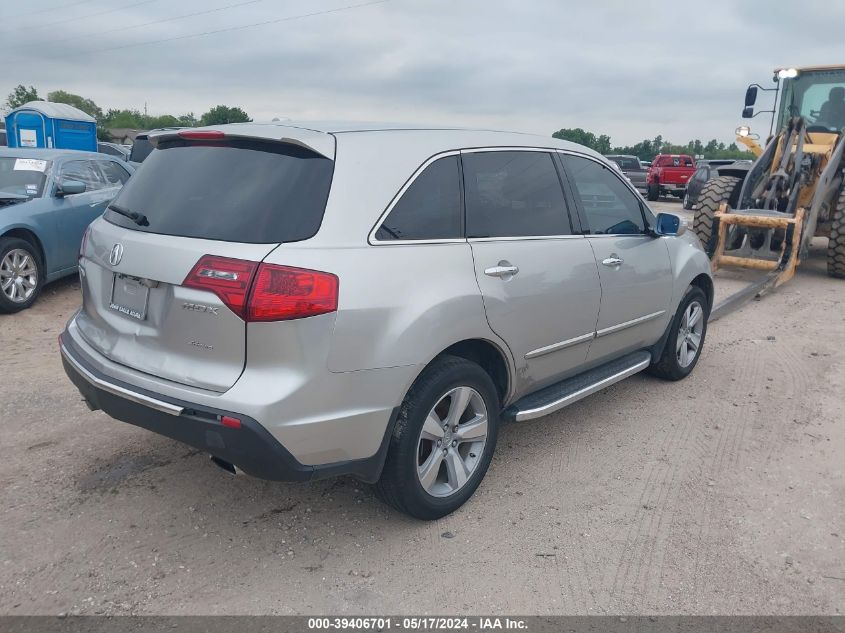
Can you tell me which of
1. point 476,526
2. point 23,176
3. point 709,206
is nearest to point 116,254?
point 476,526

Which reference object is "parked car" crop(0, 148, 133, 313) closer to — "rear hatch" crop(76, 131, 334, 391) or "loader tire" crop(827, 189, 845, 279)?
"rear hatch" crop(76, 131, 334, 391)

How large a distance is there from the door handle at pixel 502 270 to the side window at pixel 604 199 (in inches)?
37.0

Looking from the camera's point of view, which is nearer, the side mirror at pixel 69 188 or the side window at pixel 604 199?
the side window at pixel 604 199

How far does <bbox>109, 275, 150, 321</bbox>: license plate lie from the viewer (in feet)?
9.60

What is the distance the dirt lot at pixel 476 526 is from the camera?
2.81m

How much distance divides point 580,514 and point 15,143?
19.3 metres

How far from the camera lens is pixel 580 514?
11.4ft

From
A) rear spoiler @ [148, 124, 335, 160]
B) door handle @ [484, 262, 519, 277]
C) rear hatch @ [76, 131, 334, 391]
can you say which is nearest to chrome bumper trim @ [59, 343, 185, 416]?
rear hatch @ [76, 131, 334, 391]

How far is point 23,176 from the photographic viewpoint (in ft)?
24.7

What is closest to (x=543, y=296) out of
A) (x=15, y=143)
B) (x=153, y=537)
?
(x=153, y=537)

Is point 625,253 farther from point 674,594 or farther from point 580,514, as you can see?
point 674,594

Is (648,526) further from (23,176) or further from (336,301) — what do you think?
(23,176)

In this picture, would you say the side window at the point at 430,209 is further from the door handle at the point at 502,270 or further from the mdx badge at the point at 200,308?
the mdx badge at the point at 200,308

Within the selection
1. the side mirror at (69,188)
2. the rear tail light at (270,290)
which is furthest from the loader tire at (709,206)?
the rear tail light at (270,290)
